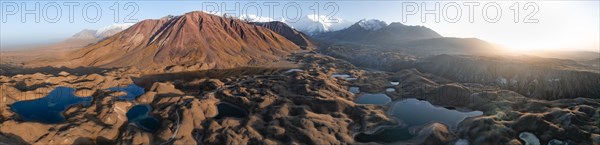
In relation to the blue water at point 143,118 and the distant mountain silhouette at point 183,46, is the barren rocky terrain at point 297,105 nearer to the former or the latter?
the blue water at point 143,118

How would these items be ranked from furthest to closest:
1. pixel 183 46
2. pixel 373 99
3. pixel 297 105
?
pixel 183 46, pixel 373 99, pixel 297 105

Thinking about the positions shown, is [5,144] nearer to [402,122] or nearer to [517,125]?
[402,122]

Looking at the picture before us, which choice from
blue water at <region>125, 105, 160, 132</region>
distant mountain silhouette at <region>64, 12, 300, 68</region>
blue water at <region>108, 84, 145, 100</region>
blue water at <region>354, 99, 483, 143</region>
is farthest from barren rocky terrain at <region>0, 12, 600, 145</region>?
distant mountain silhouette at <region>64, 12, 300, 68</region>

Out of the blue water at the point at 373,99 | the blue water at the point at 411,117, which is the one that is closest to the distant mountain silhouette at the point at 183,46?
the blue water at the point at 373,99

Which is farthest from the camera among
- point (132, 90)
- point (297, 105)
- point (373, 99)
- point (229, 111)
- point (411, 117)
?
point (132, 90)

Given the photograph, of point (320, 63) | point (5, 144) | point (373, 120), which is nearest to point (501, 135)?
point (373, 120)

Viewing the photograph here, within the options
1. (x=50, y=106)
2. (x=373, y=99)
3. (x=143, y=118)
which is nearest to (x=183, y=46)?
(x=50, y=106)

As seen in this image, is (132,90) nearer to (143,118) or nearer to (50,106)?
(50,106)

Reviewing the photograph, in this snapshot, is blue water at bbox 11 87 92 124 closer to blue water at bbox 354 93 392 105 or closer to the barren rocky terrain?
the barren rocky terrain
